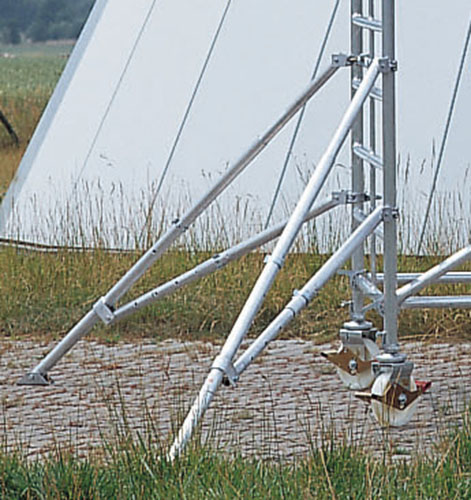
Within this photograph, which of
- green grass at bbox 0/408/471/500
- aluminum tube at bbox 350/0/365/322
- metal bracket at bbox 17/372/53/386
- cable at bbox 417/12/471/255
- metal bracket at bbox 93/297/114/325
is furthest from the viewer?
cable at bbox 417/12/471/255

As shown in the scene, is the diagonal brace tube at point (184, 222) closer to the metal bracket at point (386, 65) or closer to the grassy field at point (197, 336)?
the metal bracket at point (386, 65)

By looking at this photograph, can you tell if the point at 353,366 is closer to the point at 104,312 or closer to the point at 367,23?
the point at 104,312

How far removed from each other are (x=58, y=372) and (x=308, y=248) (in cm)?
226

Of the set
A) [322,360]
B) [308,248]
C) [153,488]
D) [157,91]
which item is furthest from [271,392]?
[157,91]

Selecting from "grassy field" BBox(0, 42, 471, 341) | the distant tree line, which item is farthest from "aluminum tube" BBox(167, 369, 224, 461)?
the distant tree line

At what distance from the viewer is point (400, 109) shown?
28.8 feet

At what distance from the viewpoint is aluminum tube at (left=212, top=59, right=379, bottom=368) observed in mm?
4383

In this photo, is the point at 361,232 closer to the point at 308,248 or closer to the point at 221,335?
the point at 221,335

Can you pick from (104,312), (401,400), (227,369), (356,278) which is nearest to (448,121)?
(356,278)

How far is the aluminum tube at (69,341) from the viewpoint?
5625mm

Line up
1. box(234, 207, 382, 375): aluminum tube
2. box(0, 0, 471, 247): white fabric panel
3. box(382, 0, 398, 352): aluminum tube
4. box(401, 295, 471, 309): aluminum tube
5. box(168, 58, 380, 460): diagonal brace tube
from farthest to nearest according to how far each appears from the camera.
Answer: box(0, 0, 471, 247): white fabric panel → box(401, 295, 471, 309): aluminum tube → box(382, 0, 398, 352): aluminum tube → box(234, 207, 382, 375): aluminum tube → box(168, 58, 380, 460): diagonal brace tube

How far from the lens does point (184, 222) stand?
5.54 meters

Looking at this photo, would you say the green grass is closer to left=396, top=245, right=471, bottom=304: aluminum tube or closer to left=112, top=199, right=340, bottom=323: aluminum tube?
left=396, top=245, right=471, bottom=304: aluminum tube

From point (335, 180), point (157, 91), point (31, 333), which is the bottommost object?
point (31, 333)
